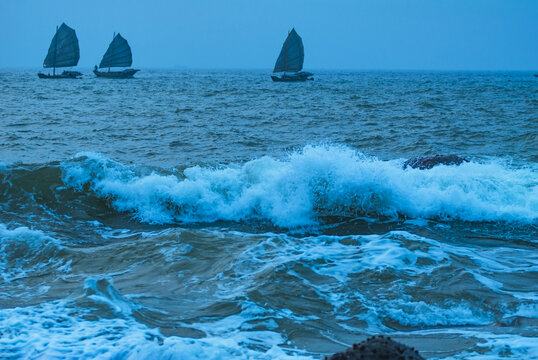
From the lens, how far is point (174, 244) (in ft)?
19.3

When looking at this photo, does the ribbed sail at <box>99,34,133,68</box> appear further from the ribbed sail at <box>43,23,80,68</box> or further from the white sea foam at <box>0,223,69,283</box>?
the white sea foam at <box>0,223,69,283</box>

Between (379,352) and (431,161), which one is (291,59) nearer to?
(431,161)

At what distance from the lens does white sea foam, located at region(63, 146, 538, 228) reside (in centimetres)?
763

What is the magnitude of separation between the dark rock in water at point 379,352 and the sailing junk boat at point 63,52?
193ft

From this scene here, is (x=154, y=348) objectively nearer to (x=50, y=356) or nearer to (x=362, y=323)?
(x=50, y=356)

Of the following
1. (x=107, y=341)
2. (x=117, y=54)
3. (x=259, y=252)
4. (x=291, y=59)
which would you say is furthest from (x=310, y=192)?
(x=117, y=54)

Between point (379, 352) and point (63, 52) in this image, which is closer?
point (379, 352)

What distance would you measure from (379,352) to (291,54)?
54101 mm

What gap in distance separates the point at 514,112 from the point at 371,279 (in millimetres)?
19343

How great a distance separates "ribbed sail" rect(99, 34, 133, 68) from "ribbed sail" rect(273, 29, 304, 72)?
1779cm

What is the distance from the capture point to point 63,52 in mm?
56656

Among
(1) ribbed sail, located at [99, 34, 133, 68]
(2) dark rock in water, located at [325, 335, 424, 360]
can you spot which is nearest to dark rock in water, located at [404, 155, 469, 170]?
(2) dark rock in water, located at [325, 335, 424, 360]

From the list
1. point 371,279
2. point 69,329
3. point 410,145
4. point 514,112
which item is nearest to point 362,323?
point 371,279

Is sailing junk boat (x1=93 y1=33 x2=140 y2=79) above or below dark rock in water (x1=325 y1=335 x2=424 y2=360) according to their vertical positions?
above
